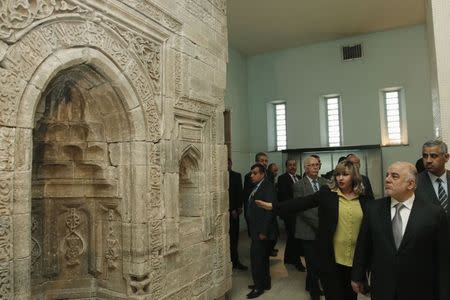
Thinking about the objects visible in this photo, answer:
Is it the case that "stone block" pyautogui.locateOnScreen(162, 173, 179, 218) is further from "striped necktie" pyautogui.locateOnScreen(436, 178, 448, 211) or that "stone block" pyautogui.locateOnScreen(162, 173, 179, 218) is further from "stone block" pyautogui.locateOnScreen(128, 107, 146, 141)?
"striped necktie" pyautogui.locateOnScreen(436, 178, 448, 211)

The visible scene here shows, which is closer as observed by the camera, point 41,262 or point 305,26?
point 41,262

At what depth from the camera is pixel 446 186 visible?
10.3ft

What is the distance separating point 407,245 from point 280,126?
335 inches

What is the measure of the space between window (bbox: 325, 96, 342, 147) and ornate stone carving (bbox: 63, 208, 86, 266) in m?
7.90

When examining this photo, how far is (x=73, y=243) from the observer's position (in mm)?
3588

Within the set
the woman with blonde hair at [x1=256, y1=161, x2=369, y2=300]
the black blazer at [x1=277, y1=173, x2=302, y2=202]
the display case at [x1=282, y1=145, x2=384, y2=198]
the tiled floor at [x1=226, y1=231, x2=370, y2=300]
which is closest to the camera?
the woman with blonde hair at [x1=256, y1=161, x2=369, y2=300]

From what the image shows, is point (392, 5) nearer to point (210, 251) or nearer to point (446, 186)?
point (446, 186)

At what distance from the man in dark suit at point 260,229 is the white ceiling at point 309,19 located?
4.39 meters

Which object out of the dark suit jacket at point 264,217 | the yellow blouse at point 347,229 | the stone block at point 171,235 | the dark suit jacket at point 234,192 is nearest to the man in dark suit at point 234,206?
the dark suit jacket at point 234,192

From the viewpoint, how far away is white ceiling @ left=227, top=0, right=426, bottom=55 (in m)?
7.73

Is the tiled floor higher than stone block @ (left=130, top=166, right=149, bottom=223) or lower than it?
lower

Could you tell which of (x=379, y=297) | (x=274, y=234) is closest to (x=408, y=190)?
(x=379, y=297)

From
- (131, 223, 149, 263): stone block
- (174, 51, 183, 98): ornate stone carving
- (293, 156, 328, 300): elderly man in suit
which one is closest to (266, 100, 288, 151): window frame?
(293, 156, 328, 300): elderly man in suit

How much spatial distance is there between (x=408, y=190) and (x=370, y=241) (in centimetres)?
49
